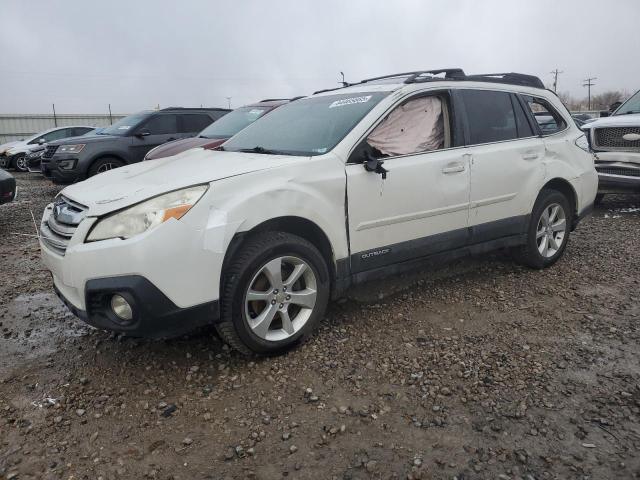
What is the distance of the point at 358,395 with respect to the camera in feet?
9.37

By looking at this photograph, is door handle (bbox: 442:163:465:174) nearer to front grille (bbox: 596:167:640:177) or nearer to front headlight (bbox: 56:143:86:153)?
front grille (bbox: 596:167:640:177)

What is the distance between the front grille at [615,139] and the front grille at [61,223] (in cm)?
733

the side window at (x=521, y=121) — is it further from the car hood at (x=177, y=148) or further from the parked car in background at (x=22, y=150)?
the parked car in background at (x=22, y=150)

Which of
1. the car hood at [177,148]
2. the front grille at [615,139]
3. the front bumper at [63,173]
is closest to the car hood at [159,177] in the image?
the car hood at [177,148]

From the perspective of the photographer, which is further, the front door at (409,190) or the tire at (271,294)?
the front door at (409,190)

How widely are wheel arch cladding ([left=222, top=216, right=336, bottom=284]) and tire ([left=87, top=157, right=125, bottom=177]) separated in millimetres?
7431

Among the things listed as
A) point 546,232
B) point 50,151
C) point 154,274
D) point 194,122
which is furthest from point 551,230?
point 50,151

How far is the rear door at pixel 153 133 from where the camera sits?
997cm

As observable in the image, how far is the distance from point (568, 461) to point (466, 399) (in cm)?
60

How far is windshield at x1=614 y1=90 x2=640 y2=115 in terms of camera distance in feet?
27.0

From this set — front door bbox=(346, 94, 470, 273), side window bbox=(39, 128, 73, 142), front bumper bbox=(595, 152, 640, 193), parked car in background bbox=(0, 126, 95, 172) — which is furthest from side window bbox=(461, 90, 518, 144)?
side window bbox=(39, 128, 73, 142)

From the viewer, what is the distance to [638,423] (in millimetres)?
2543

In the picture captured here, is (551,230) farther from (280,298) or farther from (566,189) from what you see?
(280,298)

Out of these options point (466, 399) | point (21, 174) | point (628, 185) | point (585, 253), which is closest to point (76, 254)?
point (466, 399)
